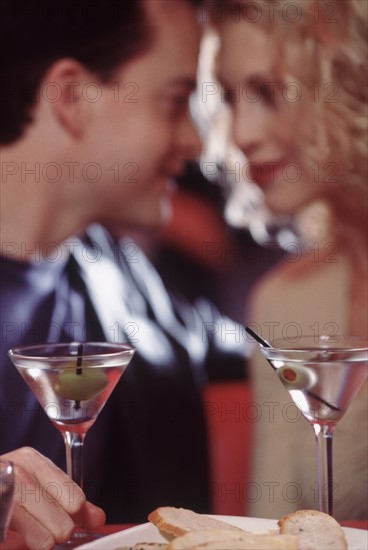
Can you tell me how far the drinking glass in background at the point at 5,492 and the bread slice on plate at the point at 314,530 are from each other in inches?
16.8

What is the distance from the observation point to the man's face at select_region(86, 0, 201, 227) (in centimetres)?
232

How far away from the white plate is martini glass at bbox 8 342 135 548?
17cm

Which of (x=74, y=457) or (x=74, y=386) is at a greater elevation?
(x=74, y=386)

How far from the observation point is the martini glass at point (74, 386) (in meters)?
1.62

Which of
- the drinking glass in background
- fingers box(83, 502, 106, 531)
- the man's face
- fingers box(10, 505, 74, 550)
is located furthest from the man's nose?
the drinking glass in background

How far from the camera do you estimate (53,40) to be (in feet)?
7.57

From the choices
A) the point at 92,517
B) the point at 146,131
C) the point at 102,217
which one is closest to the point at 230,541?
the point at 92,517

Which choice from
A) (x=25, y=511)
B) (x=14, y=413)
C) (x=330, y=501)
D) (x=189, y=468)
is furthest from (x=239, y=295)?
(x=25, y=511)

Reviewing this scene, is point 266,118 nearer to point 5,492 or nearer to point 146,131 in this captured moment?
point 146,131

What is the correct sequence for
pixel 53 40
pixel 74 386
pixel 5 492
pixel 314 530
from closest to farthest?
pixel 5 492 → pixel 314 530 → pixel 74 386 → pixel 53 40

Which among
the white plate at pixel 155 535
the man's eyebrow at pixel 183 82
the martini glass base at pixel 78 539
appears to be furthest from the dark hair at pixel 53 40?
the white plate at pixel 155 535

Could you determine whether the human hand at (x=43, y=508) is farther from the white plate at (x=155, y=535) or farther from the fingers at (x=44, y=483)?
the white plate at (x=155, y=535)

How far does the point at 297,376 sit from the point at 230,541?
0.37 m

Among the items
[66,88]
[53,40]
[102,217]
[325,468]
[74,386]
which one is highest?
[53,40]
